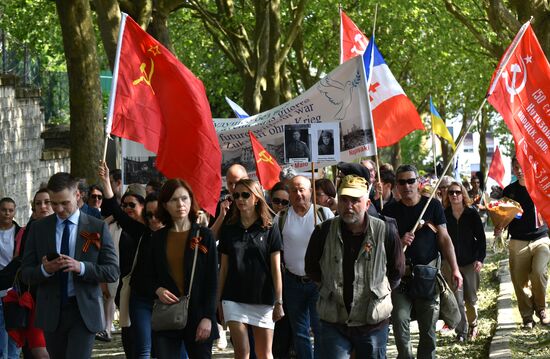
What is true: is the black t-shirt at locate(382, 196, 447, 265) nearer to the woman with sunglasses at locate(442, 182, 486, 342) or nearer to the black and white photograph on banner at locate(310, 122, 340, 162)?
the black and white photograph on banner at locate(310, 122, 340, 162)

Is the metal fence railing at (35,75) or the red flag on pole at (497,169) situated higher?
the metal fence railing at (35,75)

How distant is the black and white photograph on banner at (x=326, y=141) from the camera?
12.4m

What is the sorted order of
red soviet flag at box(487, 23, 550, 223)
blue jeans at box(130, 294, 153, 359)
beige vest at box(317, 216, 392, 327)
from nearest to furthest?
1. beige vest at box(317, 216, 392, 327)
2. blue jeans at box(130, 294, 153, 359)
3. red soviet flag at box(487, 23, 550, 223)

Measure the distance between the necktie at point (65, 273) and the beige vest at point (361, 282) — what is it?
64.4 inches

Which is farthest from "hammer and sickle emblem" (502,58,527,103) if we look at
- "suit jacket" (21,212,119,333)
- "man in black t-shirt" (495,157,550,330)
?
"suit jacket" (21,212,119,333)

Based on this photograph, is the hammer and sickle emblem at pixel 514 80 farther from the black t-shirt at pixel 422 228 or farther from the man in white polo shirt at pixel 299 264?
the man in white polo shirt at pixel 299 264

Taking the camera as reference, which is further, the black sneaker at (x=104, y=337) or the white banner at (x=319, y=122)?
the black sneaker at (x=104, y=337)

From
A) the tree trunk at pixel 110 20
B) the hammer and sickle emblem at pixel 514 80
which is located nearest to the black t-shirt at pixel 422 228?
the hammer and sickle emblem at pixel 514 80

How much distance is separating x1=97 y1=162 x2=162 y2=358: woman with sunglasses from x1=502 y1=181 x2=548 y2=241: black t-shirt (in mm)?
5026

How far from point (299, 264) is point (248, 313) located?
1.00 m

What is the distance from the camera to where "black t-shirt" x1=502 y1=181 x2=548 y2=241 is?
573 inches

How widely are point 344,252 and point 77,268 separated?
166cm

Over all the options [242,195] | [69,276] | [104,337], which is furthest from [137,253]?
[104,337]

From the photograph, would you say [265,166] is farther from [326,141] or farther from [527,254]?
[527,254]
